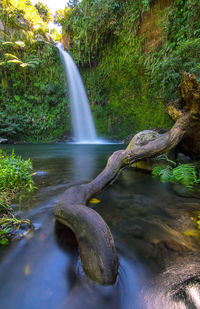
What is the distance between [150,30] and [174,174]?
9511mm

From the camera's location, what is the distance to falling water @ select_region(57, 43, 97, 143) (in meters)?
13.0

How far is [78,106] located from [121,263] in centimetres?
1352

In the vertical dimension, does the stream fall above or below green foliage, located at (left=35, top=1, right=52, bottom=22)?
below

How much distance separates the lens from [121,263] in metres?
1.08

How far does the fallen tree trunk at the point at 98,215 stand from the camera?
91cm

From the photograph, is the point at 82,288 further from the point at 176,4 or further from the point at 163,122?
the point at 176,4

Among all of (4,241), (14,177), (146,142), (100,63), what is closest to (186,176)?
(146,142)

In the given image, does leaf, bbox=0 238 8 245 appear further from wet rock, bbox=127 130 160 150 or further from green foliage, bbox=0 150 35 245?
wet rock, bbox=127 130 160 150

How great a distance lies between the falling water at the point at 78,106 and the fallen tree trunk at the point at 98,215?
33.2ft

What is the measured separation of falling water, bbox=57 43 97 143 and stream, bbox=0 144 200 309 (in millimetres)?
11075

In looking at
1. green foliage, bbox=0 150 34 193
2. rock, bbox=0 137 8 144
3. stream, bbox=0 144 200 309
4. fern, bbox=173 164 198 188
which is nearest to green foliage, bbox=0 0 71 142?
rock, bbox=0 137 8 144

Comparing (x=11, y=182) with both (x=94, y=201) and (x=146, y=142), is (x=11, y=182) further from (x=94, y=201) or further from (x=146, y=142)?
(x=146, y=142)

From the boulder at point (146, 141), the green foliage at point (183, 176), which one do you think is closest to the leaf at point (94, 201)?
the green foliage at point (183, 176)

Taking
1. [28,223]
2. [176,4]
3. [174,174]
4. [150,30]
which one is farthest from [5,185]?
[150,30]
